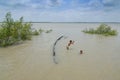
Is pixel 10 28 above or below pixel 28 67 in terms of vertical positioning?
above

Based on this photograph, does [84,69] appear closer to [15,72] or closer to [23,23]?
[15,72]

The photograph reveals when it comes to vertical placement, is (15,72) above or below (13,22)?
below

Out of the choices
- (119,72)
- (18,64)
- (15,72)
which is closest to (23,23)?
(18,64)

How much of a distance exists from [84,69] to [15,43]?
867 centimetres

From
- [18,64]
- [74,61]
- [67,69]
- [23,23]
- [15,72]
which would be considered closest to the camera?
[15,72]

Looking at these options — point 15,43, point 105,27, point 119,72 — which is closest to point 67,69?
point 119,72

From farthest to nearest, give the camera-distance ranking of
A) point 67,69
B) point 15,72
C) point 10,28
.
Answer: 1. point 10,28
2. point 67,69
3. point 15,72

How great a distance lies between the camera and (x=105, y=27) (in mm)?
26875

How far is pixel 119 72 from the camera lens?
7957mm

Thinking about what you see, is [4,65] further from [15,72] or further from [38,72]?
[38,72]

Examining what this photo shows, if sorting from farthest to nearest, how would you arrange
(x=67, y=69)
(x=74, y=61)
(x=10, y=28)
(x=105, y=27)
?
(x=105, y=27), (x=10, y=28), (x=74, y=61), (x=67, y=69)

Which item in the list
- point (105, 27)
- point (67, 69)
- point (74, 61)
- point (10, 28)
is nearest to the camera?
point (67, 69)

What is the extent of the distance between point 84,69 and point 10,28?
29.2 feet

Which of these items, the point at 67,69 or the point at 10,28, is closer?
the point at 67,69
